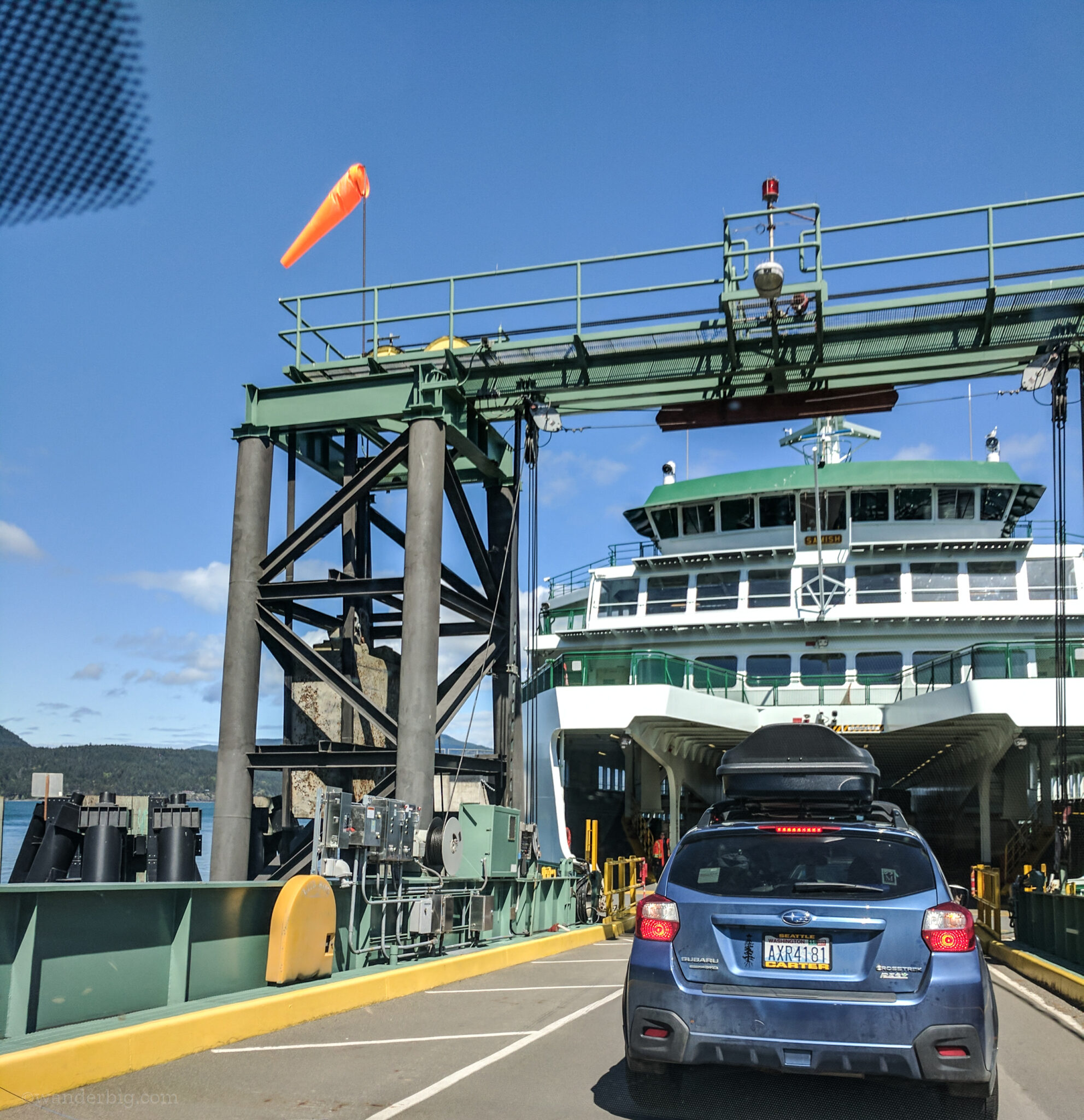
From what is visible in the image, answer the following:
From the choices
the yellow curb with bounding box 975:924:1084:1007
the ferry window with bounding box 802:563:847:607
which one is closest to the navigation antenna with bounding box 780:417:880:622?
the ferry window with bounding box 802:563:847:607

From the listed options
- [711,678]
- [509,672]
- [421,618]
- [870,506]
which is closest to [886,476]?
[870,506]

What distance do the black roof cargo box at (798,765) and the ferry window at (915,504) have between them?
19765 millimetres

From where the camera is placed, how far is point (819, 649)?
27844 mm

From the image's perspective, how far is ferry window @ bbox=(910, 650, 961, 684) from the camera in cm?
2309

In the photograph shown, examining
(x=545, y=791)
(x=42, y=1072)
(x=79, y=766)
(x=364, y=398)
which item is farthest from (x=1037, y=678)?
(x=79, y=766)

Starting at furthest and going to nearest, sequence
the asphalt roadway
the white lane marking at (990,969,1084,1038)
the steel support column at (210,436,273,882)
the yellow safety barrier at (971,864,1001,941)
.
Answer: the yellow safety barrier at (971,864,1001,941), the steel support column at (210,436,273,882), the white lane marking at (990,969,1084,1038), the asphalt roadway

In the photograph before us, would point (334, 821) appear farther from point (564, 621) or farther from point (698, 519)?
point (698, 519)

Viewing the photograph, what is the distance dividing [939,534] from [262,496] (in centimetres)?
1926

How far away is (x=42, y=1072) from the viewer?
5602 millimetres

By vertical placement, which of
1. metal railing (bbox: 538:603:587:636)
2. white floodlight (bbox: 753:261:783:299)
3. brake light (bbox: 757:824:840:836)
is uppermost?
white floodlight (bbox: 753:261:783:299)

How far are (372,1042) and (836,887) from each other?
373 cm

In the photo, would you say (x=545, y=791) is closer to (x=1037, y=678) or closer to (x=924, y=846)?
(x=1037, y=678)

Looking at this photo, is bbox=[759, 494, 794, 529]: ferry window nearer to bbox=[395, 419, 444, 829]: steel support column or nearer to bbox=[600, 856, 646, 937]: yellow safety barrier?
bbox=[600, 856, 646, 937]: yellow safety barrier

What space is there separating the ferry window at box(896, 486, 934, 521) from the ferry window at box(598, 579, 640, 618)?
726cm
